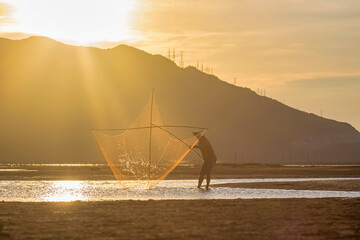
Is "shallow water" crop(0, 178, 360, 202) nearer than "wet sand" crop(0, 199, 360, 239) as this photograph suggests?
No

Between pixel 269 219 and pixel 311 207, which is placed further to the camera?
pixel 311 207

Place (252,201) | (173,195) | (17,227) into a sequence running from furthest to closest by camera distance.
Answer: (173,195) < (252,201) < (17,227)

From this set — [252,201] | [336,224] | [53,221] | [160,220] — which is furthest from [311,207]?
[53,221]

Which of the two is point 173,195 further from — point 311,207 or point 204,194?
point 311,207

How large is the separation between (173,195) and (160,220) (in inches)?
408

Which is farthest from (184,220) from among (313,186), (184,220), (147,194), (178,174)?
(178,174)

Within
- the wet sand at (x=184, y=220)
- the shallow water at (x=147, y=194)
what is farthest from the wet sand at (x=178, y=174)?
the wet sand at (x=184, y=220)

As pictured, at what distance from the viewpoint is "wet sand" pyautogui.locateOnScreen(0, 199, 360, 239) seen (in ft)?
46.4

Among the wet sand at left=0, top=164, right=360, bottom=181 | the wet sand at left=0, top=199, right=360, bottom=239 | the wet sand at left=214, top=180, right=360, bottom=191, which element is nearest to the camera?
the wet sand at left=0, top=199, right=360, bottom=239

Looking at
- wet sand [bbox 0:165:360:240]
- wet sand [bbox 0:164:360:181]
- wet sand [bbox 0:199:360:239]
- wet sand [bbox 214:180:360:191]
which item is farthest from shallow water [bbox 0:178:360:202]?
wet sand [bbox 0:164:360:181]

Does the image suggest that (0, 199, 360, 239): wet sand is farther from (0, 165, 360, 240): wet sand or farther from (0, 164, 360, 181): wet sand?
(0, 164, 360, 181): wet sand

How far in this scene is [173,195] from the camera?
2717 centimetres

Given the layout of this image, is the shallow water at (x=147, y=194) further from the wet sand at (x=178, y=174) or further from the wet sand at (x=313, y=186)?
the wet sand at (x=178, y=174)

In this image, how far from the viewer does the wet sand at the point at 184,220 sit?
14148 millimetres
